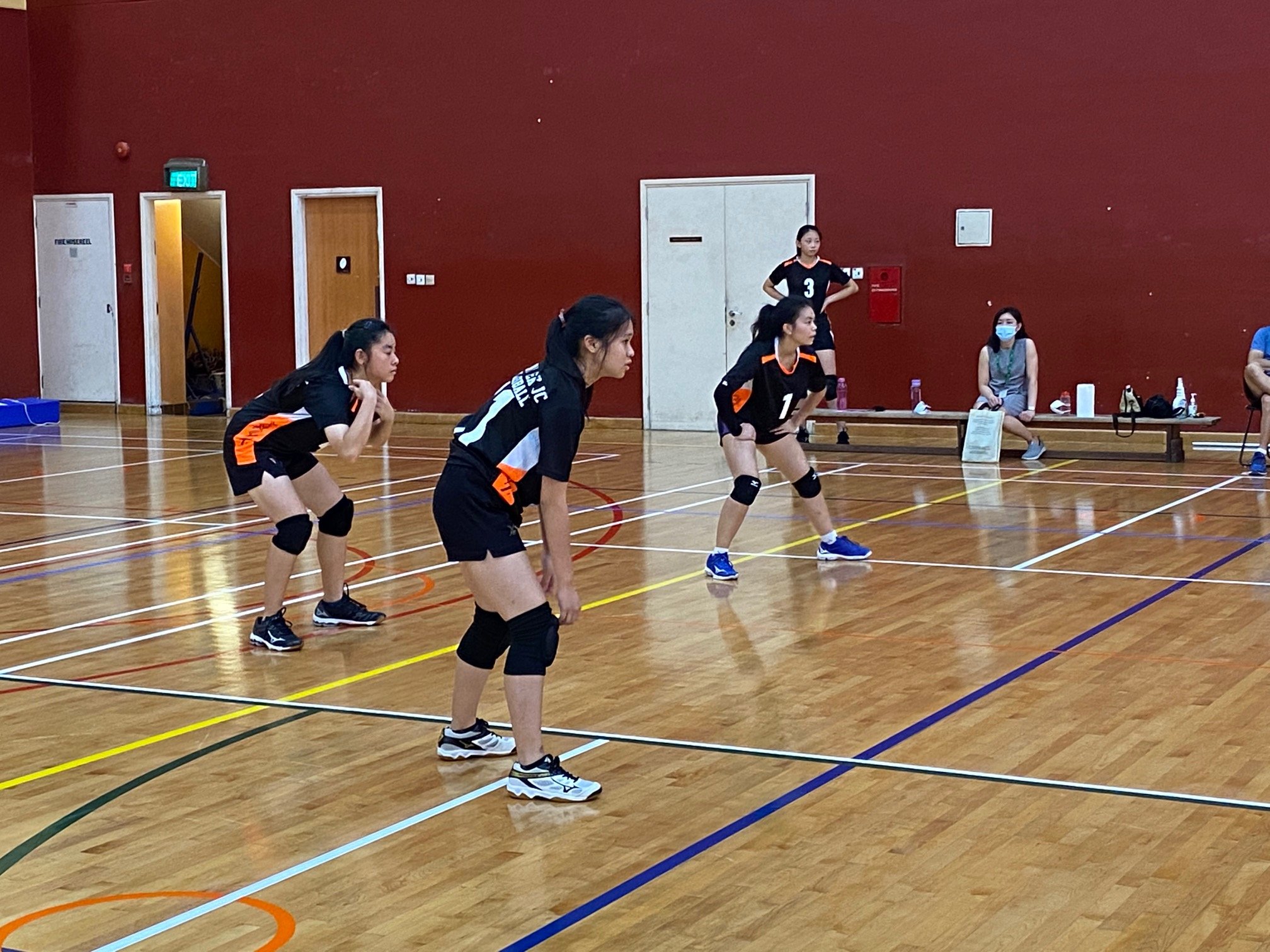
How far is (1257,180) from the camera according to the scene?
48.1ft

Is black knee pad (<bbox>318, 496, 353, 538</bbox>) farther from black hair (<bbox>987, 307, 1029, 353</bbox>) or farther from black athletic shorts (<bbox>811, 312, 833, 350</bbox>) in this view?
black hair (<bbox>987, 307, 1029, 353</bbox>)

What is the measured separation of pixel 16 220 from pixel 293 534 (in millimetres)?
15068

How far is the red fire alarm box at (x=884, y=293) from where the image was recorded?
16203 mm

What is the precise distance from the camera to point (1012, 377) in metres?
14.7

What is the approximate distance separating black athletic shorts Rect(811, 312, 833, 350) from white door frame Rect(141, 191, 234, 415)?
25.3 feet

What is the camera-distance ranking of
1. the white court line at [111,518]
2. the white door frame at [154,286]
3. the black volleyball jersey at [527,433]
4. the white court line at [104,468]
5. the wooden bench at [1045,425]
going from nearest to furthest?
the black volleyball jersey at [527,433]
the white court line at [111,518]
the white court line at [104,468]
the wooden bench at [1045,425]
the white door frame at [154,286]

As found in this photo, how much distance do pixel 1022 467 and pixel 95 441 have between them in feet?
29.6

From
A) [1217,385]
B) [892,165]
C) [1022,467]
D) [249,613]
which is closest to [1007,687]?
[249,613]

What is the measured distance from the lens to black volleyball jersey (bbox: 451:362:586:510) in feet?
15.4

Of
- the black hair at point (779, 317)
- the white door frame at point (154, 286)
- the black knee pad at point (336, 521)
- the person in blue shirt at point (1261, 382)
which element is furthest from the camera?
the white door frame at point (154, 286)

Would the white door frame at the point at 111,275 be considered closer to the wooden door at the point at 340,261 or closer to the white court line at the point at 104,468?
the wooden door at the point at 340,261

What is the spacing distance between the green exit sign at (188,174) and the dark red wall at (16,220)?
224cm

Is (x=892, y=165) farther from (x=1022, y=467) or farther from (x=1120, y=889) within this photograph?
(x=1120, y=889)

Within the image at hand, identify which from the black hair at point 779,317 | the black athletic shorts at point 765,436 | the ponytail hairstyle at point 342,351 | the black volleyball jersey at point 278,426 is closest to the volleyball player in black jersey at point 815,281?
the black athletic shorts at point 765,436
